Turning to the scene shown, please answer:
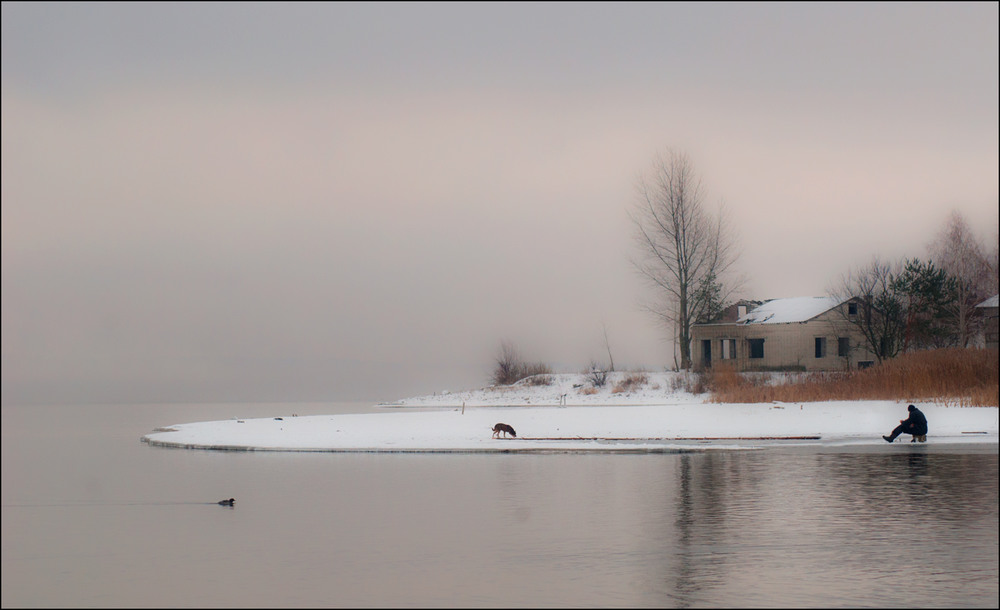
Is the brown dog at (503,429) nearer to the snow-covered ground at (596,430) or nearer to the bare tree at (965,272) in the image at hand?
the snow-covered ground at (596,430)

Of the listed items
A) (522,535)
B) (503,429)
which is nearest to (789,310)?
(503,429)

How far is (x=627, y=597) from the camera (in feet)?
39.6

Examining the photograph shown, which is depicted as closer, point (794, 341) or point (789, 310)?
point (794, 341)

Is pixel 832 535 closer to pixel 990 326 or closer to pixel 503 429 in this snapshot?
pixel 503 429

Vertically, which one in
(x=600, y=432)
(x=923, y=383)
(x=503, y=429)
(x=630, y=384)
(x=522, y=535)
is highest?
(x=630, y=384)

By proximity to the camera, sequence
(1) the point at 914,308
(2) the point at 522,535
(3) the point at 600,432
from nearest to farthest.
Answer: (2) the point at 522,535 → (3) the point at 600,432 → (1) the point at 914,308

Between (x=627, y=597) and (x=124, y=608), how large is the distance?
6.02 m

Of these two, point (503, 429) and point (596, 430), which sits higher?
point (503, 429)

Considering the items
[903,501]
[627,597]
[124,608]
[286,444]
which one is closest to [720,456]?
[903,501]

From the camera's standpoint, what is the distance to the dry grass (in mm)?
14971

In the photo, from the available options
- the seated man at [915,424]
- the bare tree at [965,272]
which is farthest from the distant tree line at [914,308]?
the seated man at [915,424]

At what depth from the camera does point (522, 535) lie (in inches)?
657

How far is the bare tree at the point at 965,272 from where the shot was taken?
2781 inches

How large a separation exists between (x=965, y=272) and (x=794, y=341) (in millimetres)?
19475
